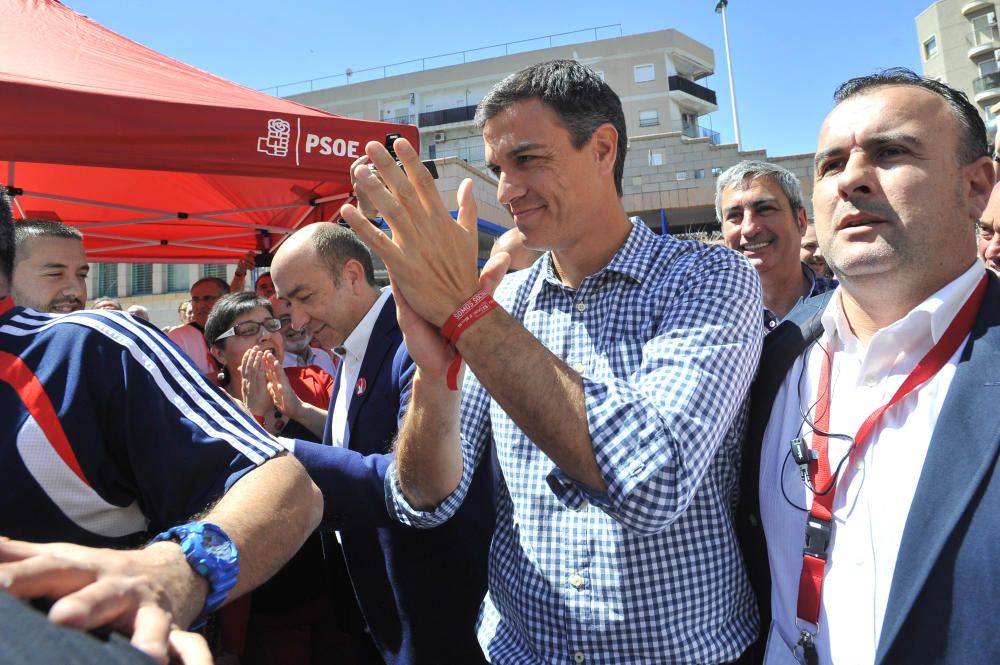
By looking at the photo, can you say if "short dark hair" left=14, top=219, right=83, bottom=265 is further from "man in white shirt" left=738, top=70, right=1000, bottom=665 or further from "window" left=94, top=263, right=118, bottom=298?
"window" left=94, top=263, right=118, bottom=298

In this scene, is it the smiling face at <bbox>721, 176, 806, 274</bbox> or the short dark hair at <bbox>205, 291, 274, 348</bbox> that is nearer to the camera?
the smiling face at <bbox>721, 176, 806, 274</bbox>

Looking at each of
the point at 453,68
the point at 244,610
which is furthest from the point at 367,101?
the point at 244,610

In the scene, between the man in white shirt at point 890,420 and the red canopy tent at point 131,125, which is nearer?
the man in white shirt at point 890,420

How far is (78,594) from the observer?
0.61 meters

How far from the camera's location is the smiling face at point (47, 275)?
3.40 m

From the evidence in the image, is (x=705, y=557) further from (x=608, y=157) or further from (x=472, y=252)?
(x=608, y=157)

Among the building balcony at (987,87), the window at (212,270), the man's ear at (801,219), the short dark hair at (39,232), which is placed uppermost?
the building balcony at (987,87)

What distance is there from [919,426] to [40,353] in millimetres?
1683

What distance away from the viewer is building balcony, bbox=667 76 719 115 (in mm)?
51188

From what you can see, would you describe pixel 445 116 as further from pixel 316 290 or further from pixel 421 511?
pixel 421 511

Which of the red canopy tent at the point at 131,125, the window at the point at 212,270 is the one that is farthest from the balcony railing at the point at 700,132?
the red canopy tent at the point at 131,125

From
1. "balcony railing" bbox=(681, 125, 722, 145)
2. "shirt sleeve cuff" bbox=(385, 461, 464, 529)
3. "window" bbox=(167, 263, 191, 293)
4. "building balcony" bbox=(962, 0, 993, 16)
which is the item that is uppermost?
"building balcony" bbox=(962, 0, 993, 16)

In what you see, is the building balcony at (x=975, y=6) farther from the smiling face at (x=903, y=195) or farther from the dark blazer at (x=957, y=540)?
the dark blazer at (x=957, y=540)

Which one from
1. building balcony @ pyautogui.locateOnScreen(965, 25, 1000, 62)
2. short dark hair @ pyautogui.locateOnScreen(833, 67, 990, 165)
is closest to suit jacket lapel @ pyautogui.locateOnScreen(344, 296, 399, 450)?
short dark hair @ pyautogui.locateOnScreen(833, 67, 990, 165)
